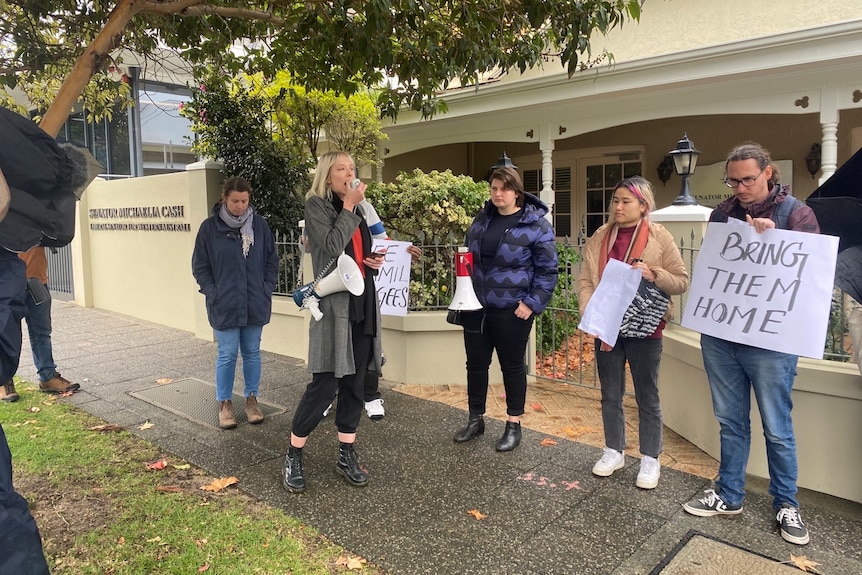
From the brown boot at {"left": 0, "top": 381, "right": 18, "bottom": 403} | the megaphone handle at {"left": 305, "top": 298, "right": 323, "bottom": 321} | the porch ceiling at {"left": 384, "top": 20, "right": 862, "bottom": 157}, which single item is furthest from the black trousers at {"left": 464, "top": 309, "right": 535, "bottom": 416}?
the brown boot at {"left": 0, "top": 381, "right": 18, "bottom": 403}

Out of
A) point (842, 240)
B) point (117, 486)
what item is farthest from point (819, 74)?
point (117, 486)

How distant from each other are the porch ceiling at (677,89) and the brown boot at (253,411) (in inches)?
185

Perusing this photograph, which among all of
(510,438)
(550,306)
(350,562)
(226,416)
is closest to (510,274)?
(510,438)

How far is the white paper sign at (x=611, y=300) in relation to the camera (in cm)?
329

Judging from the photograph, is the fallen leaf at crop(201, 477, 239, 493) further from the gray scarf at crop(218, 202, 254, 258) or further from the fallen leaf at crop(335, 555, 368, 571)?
the gray scarf at crop(218, 202, 254, 258)

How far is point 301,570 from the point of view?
106 inches

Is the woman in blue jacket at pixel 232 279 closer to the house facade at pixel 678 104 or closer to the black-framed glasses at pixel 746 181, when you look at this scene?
the house facade at pixel 678 104

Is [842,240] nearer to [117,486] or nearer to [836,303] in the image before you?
[836,303]

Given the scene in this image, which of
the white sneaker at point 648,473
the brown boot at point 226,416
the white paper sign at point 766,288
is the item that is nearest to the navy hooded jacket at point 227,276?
the brown boot at point 226,416

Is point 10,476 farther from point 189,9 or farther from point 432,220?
point 432,220

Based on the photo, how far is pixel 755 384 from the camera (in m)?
2.95

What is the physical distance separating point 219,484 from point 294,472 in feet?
1.57

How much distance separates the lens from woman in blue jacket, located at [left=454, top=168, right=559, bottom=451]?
3818 mm

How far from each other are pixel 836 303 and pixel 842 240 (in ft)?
1.95
